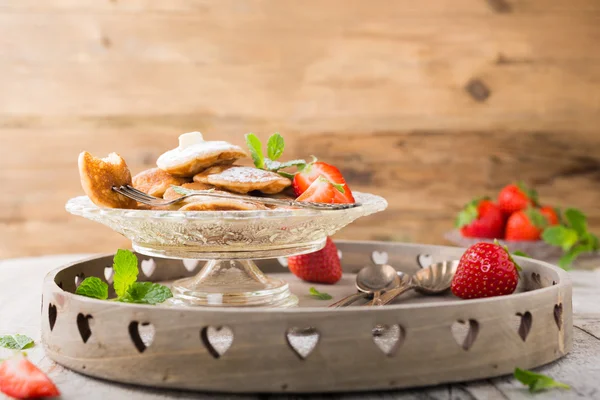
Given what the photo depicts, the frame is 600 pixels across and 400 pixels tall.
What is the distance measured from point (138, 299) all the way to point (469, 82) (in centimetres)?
179

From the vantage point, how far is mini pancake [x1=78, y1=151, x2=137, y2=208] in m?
0.92

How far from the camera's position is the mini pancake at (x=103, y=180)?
3.02 ft

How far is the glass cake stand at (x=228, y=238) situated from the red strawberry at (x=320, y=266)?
0.36 feet

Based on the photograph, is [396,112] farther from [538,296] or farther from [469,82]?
[538,296]

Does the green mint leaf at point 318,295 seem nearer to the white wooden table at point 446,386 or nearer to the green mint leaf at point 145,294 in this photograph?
the green mint leaf at point 145,294

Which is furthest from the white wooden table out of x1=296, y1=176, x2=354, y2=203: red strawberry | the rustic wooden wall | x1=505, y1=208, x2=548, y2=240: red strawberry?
the rustic wooden wall

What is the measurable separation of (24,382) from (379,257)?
70 cm

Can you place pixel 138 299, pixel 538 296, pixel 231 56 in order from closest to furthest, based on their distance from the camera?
pixel 538 296
pixel 138 299
pixel 231 56

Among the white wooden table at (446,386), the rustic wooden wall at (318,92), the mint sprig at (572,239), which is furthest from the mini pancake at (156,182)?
the rustic wooden wall at (318,92)

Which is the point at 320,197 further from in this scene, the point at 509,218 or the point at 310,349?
the point at 509,218

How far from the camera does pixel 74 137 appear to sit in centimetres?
240

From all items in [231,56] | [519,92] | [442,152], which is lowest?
[442,152]

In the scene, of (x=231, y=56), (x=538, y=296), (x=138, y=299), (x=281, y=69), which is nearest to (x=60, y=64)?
(x=231, y=56)

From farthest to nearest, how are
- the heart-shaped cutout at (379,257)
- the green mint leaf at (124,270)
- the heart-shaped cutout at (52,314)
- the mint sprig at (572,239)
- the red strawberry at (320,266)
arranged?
1. the mint sprig at (572,239)
2. the heart-shaped cutout at (379,257)
3. the red strawberry at (320,266)
4. the green mint leaf at (124,270)
5. the heart-shaped cutout at (52,314)
